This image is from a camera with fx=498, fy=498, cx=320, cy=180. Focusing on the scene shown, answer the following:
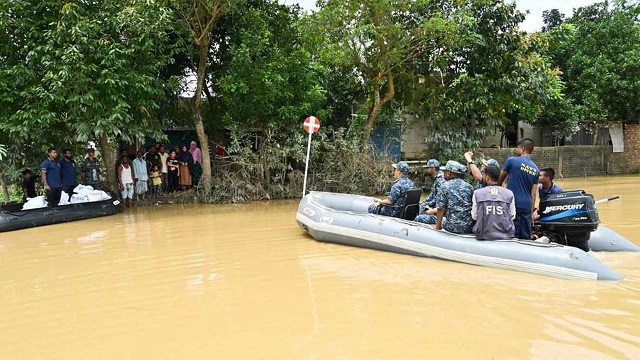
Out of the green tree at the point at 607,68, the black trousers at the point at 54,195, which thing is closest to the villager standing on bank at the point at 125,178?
the black trousers at the point at 54,195

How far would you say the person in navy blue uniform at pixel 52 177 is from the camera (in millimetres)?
9706

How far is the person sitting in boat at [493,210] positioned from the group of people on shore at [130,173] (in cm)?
797

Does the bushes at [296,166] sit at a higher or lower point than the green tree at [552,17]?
lower

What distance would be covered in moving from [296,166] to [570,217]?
28.5ft

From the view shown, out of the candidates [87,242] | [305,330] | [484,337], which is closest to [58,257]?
[87,242]

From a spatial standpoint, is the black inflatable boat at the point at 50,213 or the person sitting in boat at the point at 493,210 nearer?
the person sitting in boat at the point at 493,210

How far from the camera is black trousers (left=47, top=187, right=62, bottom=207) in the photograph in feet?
32.1

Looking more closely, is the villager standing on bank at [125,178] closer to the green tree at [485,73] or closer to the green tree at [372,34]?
the green tree at [372,34]

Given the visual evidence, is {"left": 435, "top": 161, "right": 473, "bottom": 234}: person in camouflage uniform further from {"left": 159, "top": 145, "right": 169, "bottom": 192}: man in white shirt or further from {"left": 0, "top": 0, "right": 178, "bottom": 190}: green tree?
{"left": 159, "top": 145, "right": 169, "bottom": 192}: man in white shirt

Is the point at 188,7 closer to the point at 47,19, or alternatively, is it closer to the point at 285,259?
the point at 47,19

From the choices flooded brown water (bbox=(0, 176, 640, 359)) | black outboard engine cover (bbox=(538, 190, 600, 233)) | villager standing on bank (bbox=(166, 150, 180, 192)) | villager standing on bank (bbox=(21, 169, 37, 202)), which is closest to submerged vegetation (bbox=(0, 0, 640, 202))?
villager standing on bank (bbox=(21, 169, 37, 202))

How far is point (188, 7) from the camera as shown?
1095 centimetres

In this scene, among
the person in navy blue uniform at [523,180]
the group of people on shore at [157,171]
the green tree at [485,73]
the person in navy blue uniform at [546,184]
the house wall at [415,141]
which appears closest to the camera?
the person in navy blue uniform at [523,180]

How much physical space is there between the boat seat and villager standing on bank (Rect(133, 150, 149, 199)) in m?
7.05
